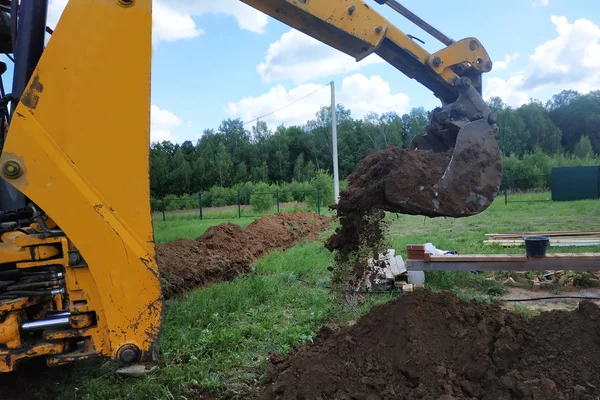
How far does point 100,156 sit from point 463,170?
2.85 meters

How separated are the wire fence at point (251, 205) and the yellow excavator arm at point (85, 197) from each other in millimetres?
20217

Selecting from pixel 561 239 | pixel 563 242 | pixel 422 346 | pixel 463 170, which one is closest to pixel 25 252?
pixel 422 346

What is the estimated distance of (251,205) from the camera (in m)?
26.6

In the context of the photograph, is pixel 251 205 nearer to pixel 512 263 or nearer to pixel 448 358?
pixel 512 263

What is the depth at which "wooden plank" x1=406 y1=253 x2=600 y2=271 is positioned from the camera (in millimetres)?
6082

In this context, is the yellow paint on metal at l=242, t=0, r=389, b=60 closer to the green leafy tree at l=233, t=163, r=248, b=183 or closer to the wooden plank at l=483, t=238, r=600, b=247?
the wooden plank at l=483, t=238, r=600, b=247

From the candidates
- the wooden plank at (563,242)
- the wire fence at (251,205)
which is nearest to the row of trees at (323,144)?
the wire fence at (251,205)

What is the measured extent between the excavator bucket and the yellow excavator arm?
2119 millimetres

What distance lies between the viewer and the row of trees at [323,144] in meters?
47.3

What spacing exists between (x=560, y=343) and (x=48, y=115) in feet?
12.8

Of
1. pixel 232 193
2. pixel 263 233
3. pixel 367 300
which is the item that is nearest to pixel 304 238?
pixel 263 233

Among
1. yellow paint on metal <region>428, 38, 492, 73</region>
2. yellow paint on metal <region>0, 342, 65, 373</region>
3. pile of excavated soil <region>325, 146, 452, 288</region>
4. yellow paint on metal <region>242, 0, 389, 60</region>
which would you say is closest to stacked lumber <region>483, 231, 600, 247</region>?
yellow paint on metal <region>428, 38, 492, 73</region>

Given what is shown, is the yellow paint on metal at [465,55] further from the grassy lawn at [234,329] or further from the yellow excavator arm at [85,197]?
the yellow excavator arm at [85,197]

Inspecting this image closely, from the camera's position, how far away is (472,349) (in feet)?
11.2
